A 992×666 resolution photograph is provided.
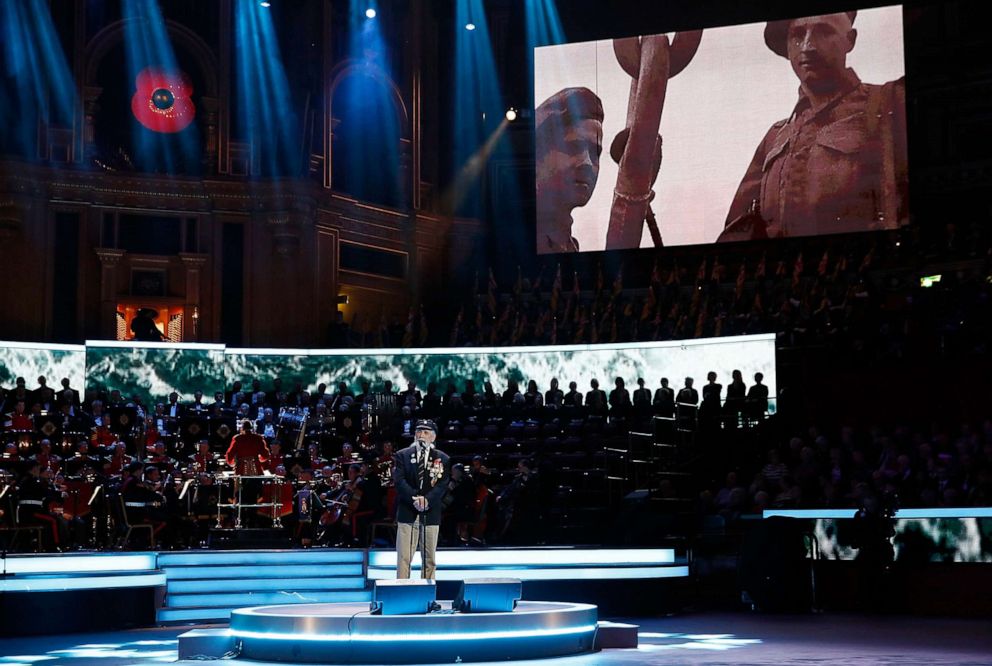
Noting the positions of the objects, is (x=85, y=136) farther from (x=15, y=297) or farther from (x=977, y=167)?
(x=977, y=167)

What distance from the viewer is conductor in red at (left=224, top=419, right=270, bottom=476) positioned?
1619cm

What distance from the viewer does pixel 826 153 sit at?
23.7m

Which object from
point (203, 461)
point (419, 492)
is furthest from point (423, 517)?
point (203, 461)

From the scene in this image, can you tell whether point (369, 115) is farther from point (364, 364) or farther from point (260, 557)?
point (260, 557)

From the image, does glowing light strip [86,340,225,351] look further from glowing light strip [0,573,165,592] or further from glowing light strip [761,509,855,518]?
glowing light strip [761,509,855,518]

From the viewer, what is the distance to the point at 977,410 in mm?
17359

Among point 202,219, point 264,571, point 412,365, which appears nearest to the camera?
point 264,571

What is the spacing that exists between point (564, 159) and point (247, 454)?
11.8 m

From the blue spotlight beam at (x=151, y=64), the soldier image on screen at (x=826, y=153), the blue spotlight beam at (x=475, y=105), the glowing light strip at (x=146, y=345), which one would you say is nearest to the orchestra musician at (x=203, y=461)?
the glowing light strip at (x=146, y=345)

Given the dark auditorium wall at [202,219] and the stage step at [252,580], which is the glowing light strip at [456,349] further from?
the stage step at [252,580]

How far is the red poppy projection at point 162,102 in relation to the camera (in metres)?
25.7

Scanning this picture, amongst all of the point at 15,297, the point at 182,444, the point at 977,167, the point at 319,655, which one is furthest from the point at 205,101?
the point at 319,655

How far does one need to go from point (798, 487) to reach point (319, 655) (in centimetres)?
769

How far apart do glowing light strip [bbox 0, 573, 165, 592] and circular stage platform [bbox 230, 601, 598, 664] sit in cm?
266
